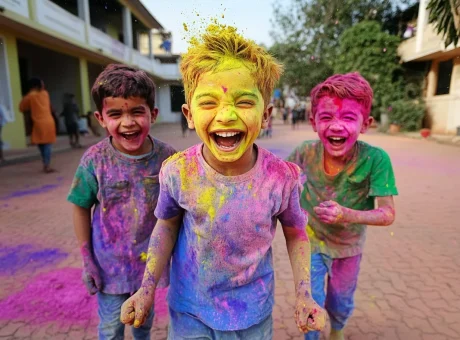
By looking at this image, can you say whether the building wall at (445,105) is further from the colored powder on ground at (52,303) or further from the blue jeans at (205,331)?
the blue jeans at (205,331)

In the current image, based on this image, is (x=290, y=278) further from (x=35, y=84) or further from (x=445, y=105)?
(x=445, y=105)

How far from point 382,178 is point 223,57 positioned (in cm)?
122

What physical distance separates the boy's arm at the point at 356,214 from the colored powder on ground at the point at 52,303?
2.04 meters

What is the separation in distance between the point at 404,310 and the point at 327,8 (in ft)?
87.6

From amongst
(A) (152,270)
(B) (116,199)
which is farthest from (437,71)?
(A) (152,270)

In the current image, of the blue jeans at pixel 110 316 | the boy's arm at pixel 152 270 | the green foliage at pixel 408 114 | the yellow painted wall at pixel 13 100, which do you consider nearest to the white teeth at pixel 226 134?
the boy's arm at pixel 152 270

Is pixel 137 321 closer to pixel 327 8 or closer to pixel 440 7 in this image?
pixel 440 7

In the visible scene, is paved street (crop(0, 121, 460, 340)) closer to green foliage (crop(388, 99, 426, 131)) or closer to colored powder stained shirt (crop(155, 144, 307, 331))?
colored powder stained shirt (crop(155, 144, 307, 331))

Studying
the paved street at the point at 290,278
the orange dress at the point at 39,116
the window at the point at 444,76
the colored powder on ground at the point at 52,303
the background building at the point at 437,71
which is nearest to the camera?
the paved street at the point at 290,278

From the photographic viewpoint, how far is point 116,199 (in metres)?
1.85

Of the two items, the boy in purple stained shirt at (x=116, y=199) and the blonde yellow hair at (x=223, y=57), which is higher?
the blonde yellow hair at (x=223, y=57)

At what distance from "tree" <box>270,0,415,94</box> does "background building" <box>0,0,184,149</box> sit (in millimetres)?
9926

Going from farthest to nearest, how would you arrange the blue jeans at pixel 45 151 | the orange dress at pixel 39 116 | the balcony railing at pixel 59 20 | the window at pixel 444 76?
the window at pixel 444 76, the balcony railing at pixel 59 20, the blue jeans at pixel 45 151, the orange dress at pixel 39 116

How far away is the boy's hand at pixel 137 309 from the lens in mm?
1342
